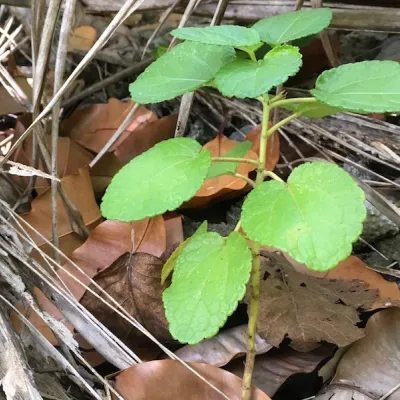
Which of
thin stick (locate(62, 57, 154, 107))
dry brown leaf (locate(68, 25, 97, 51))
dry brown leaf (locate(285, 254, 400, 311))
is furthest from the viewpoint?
dry brown leaf (locate(68, 25, 97, 51))

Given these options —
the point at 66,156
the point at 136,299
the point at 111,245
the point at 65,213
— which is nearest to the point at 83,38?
the point at 66,156

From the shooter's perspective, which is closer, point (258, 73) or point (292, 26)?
point (258, 73)

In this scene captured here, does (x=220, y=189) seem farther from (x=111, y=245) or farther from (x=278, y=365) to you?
(x=278, y=365)

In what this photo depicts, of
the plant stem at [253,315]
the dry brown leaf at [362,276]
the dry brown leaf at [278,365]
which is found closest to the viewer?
the plant stem at [253,315]

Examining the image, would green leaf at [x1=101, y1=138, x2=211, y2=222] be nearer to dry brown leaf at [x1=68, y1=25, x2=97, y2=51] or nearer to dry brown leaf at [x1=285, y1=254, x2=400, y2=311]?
dry brown leaf at [x1=285, y1=254, x2=400, y2=311]

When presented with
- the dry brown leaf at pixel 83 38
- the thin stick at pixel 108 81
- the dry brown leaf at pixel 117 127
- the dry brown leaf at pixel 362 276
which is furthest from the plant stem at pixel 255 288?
the dry brown leaf at pixel 83 38

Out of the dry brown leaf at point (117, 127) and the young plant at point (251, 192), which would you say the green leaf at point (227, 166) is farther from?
the dry brown leaf at point (117, 127)

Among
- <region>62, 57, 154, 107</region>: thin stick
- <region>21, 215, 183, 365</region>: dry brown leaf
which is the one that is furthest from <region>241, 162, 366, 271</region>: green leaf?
<region>62, 57, 154, 107</region>: thin stick
